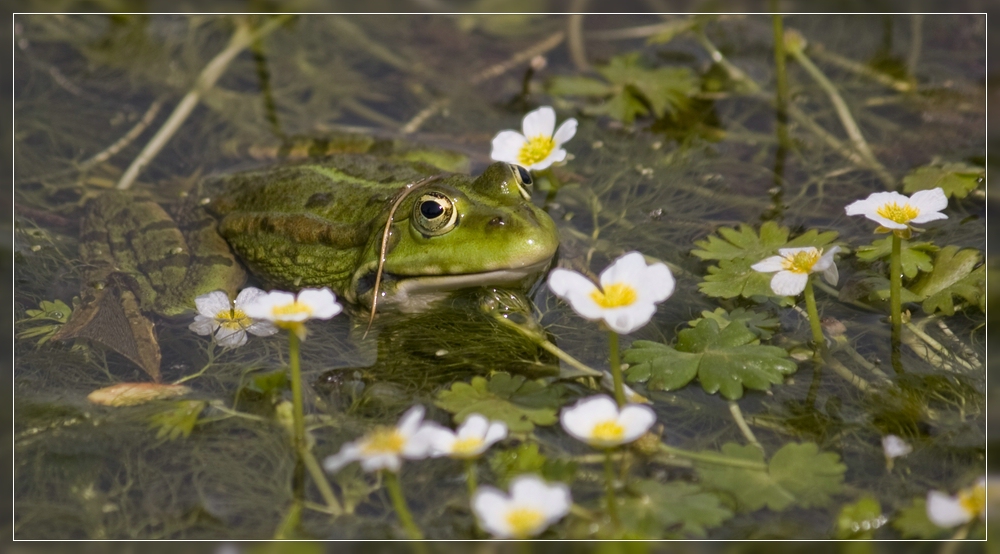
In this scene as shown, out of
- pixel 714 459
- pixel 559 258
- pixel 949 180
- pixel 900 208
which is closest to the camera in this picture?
pixel 714 459

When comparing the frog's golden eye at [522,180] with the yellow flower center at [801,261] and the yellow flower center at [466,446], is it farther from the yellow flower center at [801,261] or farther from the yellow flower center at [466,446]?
the yellow flower center at [466,446]

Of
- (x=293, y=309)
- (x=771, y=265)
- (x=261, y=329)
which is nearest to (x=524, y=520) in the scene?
(x=293, y=309)

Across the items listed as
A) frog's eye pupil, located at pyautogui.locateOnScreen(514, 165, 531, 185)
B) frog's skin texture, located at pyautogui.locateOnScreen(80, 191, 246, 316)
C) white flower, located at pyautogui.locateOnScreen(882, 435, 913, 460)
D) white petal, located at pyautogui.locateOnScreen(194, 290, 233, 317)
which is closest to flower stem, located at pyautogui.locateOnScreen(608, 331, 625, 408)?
white flower, located at pyautogui.locateOnScreen(882, 435, 913, 460)

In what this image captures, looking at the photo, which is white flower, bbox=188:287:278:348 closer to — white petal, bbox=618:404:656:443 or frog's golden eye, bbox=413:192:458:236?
frog's golden eye, bbox=413:192:458:236

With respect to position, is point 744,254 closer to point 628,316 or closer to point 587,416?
point 628,316

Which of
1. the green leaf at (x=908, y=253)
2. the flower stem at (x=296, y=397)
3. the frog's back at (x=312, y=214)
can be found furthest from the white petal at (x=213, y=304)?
the green leaf at (x=908, y=253)
